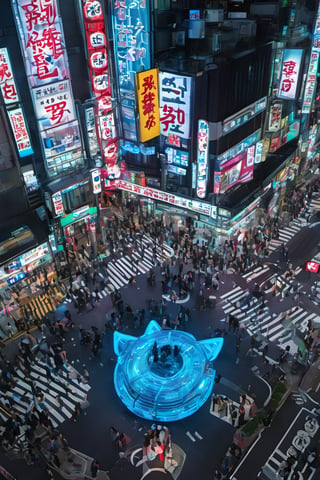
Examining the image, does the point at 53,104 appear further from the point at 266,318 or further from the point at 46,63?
the point at 266,318

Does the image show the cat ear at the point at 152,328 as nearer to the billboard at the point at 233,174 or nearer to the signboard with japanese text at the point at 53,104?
the billboard at the point at 233,174

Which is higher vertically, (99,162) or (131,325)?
(99,162)

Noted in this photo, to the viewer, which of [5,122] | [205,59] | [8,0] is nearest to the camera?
[8,0]

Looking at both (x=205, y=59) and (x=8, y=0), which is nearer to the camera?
(x=8, y=0)

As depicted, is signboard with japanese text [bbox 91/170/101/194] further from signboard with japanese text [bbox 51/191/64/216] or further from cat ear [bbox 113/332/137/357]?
cat ear [bbox 113/332/137/357]

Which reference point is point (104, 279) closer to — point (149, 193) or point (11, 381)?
point (149, 193)

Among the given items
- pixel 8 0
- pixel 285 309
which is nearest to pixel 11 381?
pixel 285 309

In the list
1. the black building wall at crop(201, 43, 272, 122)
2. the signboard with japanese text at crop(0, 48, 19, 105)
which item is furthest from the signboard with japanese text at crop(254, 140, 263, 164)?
the signboard with japanese text at crop(0, 48, 19, 105)

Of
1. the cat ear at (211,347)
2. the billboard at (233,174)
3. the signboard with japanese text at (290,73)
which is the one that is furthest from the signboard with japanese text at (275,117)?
the cat ear at (211,347)
